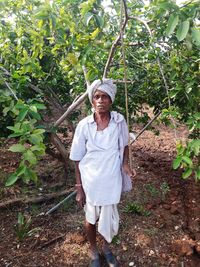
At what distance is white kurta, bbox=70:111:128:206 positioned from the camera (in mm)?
2129

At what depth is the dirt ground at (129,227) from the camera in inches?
101

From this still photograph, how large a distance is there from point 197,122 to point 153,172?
2.20 metres

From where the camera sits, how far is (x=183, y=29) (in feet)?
4.55

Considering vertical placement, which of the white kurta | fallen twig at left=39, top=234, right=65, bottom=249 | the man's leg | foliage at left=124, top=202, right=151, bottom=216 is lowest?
foliage at left=124, top=202, right=151, bottom=216

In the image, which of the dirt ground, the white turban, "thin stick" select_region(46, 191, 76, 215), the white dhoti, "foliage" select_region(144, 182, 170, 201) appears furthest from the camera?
"foliage" select_region(144, 182, 170, 201)

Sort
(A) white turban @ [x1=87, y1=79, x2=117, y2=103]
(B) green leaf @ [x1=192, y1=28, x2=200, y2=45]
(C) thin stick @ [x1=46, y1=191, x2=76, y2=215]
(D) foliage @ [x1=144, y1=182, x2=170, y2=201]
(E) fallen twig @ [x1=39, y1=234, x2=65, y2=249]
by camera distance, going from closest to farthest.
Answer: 1. (B) green leaf @ [x1=192, y1=28, x2=200, y2=45]
2. (A) white turban @ [x1=87, y1=79, x2=117, y2=103]
3. (E) fallen twig @ [x1=39, y1=234, x2=65, y2=249]
4. (C) thin stick @ [x1=46, y1=191, x2=76, y2=215]
5. (D) foliage @ [x1=144, y1=182, x2=170, y2=201]

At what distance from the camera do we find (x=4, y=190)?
338 cm

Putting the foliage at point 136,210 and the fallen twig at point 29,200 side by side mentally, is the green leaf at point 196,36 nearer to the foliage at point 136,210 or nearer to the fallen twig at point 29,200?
the foliage at point 136,210

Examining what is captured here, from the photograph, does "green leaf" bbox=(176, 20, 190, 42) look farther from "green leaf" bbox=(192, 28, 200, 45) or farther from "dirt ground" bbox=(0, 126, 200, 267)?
"dirt ground" bbox=(0, 126, 200, 267)

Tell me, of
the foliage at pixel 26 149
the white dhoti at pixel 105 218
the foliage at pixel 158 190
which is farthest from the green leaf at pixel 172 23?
the foliage at pixel 158 190

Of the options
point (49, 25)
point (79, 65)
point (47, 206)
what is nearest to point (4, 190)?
point (47, 206)

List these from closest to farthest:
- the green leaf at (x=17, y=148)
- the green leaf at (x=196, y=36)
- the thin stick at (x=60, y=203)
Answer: the green leaf at (x=196, y=36)
the green leaf at (x=17, y=148)
the thin stick at (x=60, y=203)

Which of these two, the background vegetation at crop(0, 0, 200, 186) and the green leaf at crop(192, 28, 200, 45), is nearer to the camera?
the green leaf at crop(192, 28, 200, 45)

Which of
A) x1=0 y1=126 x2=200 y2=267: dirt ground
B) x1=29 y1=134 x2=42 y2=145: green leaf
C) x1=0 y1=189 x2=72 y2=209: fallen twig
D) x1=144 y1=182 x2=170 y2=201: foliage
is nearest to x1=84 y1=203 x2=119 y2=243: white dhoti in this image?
x1=0 y1=126 x2=200 y2=267: dirt ground
